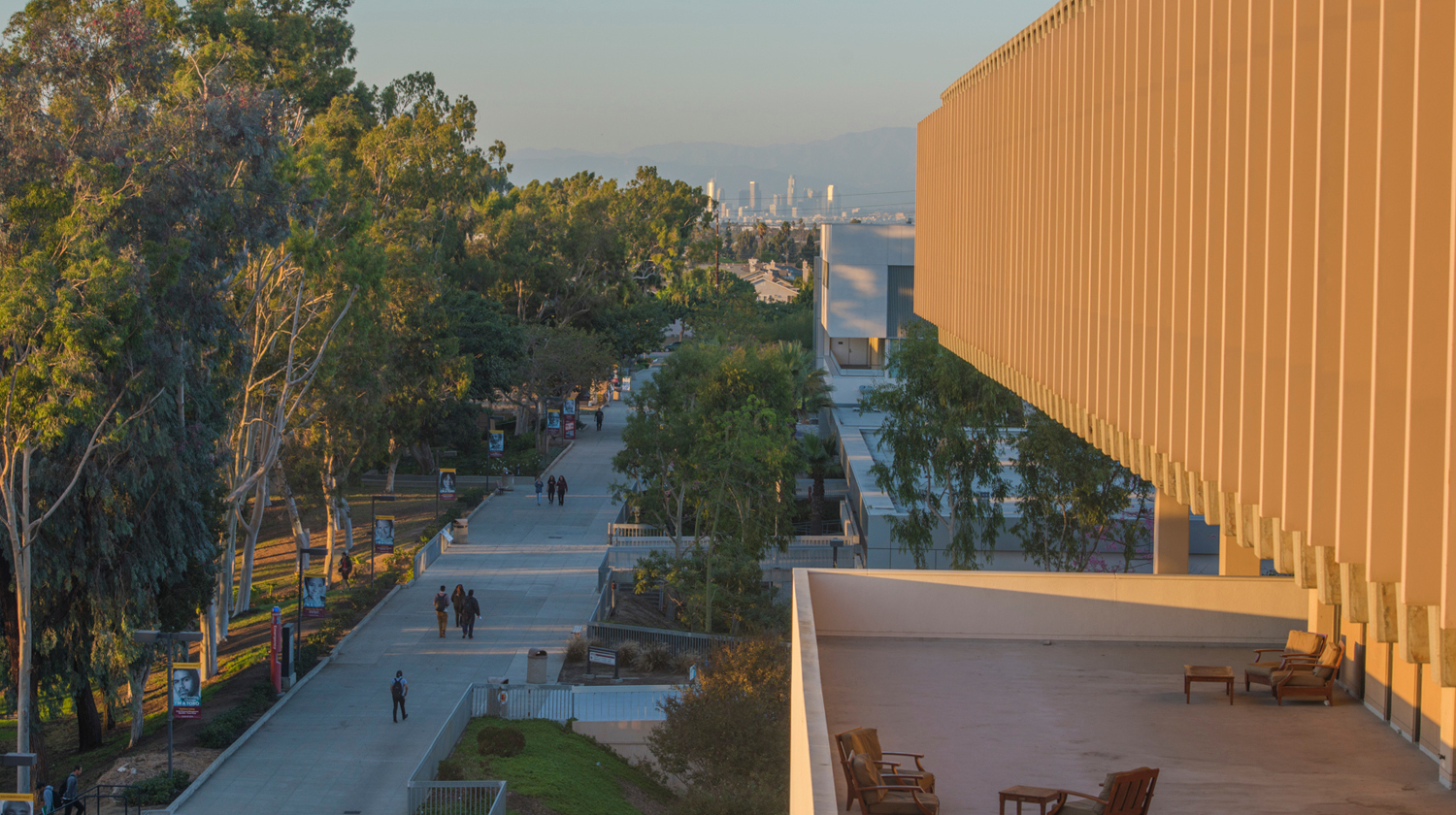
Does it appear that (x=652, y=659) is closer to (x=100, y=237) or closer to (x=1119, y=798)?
(x=100, y=237)

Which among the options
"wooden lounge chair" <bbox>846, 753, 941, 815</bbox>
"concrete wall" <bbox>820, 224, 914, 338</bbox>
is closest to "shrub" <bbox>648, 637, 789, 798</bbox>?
"wooden lounge chair" <bbox>846, 753, 941, 815</bbox>

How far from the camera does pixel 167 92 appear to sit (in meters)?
27.0

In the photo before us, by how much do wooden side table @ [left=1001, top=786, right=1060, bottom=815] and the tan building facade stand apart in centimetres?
212

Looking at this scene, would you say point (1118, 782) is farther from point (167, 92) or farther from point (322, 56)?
point (322, 56)

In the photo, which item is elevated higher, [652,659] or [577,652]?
[577,652]

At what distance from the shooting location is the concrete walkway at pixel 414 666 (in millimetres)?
21875

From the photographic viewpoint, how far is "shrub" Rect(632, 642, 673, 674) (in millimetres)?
29422

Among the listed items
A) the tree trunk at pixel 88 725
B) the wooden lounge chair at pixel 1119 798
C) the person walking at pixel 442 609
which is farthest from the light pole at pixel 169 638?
the wooden lounge chair at pixel 1119 798

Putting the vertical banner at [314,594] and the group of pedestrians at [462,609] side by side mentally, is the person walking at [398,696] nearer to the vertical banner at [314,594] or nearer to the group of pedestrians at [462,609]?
the vertical banner at [314,594]

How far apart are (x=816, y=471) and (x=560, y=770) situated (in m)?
26.1

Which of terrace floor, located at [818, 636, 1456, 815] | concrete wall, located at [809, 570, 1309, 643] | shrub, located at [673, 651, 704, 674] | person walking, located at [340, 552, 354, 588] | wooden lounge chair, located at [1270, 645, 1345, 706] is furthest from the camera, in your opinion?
person walking, located at [340, 552, 354, 588]

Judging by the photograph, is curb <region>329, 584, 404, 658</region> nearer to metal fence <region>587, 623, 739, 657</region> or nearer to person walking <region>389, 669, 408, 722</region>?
person walking <region>389, 669, 408, 722</region>

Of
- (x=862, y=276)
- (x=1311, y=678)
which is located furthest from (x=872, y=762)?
(x=862, y=276)

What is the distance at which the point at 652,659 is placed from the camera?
2972 cm
